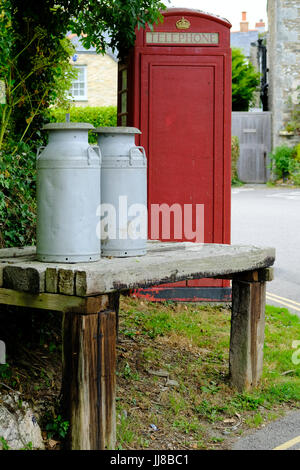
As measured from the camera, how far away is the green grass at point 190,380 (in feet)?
11.7

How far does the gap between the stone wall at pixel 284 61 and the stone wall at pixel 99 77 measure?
288 inches

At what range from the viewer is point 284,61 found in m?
22.4

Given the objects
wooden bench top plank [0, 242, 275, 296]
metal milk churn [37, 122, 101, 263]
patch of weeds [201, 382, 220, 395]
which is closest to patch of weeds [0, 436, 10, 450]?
wooden bench top plank [0, 242, 275, 296]

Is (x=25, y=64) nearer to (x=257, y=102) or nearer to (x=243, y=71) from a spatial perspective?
(x=243, y=71)

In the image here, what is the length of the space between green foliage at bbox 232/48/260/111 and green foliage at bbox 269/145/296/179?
736 cm

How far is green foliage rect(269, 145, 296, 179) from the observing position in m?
21.6

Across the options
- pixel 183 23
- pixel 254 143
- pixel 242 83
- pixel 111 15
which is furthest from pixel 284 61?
pixel 111 15

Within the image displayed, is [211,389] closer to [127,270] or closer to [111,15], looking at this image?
[127,270]

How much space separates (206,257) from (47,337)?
1325 millimetres

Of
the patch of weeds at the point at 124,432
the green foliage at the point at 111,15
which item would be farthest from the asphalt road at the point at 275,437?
the green foliage at the point at 111,15

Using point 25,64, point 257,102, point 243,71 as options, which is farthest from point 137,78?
point 257,102

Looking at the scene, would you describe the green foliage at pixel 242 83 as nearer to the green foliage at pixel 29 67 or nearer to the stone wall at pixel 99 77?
the stone wall at pixel 99 77

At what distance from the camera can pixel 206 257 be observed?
3.40m

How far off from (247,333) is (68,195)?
168cm
